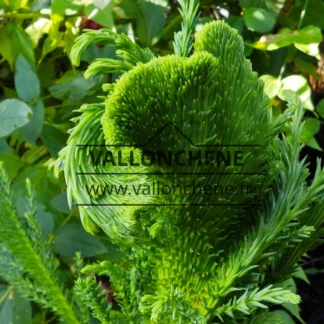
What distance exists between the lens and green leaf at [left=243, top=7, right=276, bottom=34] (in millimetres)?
734

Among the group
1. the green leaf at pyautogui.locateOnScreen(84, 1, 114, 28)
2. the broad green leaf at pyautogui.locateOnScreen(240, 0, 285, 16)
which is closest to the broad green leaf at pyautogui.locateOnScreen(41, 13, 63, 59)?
the green leaf at pyautogui.locateOnScreen(84, 1, 114, 28)

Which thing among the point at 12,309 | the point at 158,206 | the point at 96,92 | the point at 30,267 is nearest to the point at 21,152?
the point at 96,92

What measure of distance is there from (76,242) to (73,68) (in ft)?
0.91

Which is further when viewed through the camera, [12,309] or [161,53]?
[161,53]

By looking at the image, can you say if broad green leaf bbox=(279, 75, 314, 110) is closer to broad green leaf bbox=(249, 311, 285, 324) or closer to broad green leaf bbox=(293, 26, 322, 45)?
broad green leaf bbox=(293, 26, 322, 45)

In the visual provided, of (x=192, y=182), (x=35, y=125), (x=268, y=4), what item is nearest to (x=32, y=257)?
(x=192, y=182)

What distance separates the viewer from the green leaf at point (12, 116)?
2.13 ft

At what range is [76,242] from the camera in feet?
2.30

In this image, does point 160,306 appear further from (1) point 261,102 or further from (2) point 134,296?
(1) point 261,102

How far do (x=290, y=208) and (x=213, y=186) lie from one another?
0.21ft

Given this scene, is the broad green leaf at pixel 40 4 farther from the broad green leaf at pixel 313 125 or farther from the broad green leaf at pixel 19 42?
the broad green leaf at pixel 313 125

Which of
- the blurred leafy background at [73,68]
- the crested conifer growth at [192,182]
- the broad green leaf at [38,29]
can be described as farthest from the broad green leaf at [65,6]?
the crested conifer growth at [192,182]

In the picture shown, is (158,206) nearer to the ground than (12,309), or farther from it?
farther from it

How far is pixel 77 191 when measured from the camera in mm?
385
